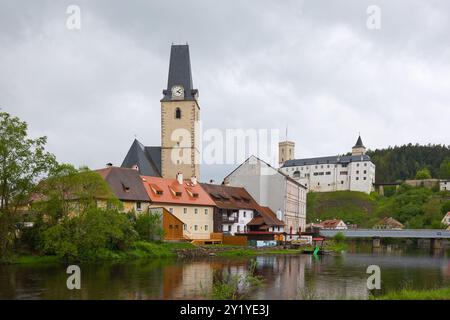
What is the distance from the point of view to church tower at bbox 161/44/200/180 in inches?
2911

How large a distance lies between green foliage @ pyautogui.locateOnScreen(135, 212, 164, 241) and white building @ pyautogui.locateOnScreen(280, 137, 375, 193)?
115 metres

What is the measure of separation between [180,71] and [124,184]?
25994mm

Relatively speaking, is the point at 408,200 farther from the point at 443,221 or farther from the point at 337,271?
the point at 337,271

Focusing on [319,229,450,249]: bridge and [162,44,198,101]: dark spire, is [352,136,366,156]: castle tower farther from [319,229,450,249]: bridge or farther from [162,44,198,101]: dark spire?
[162,44,198,101]: dark spire

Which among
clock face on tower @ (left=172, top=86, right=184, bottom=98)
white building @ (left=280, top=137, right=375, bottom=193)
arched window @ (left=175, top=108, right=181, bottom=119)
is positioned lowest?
white building @ (left=280, top=137, right=375, bottom=193)

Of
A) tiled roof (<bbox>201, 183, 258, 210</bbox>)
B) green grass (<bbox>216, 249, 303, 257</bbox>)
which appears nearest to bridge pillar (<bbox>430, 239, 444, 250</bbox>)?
tiled roof (<bbox>201, 183, 258, 210</bbox>)

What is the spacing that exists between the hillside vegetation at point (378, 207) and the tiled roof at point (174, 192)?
70.5 meters

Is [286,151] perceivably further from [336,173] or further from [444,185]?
[444,185]

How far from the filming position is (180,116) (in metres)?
75.2

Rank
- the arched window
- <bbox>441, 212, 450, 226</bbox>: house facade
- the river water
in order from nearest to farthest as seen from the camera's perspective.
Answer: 1. the river water
2. the arched window
3. <bbox>441, 212, 450, 226</bbox>: house facade

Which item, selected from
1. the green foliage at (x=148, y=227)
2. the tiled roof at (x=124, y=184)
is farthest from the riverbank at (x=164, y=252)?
Result: the tiled roof at (x=124, y=184)

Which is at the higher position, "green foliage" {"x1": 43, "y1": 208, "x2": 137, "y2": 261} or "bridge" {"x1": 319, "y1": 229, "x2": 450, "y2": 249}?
"green foliage" {"x1": 43, "y1": 208, "x2": 137, "y2": 261}

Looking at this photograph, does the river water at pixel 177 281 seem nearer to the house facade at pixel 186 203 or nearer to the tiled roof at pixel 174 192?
the house facade at pixel 186 203
